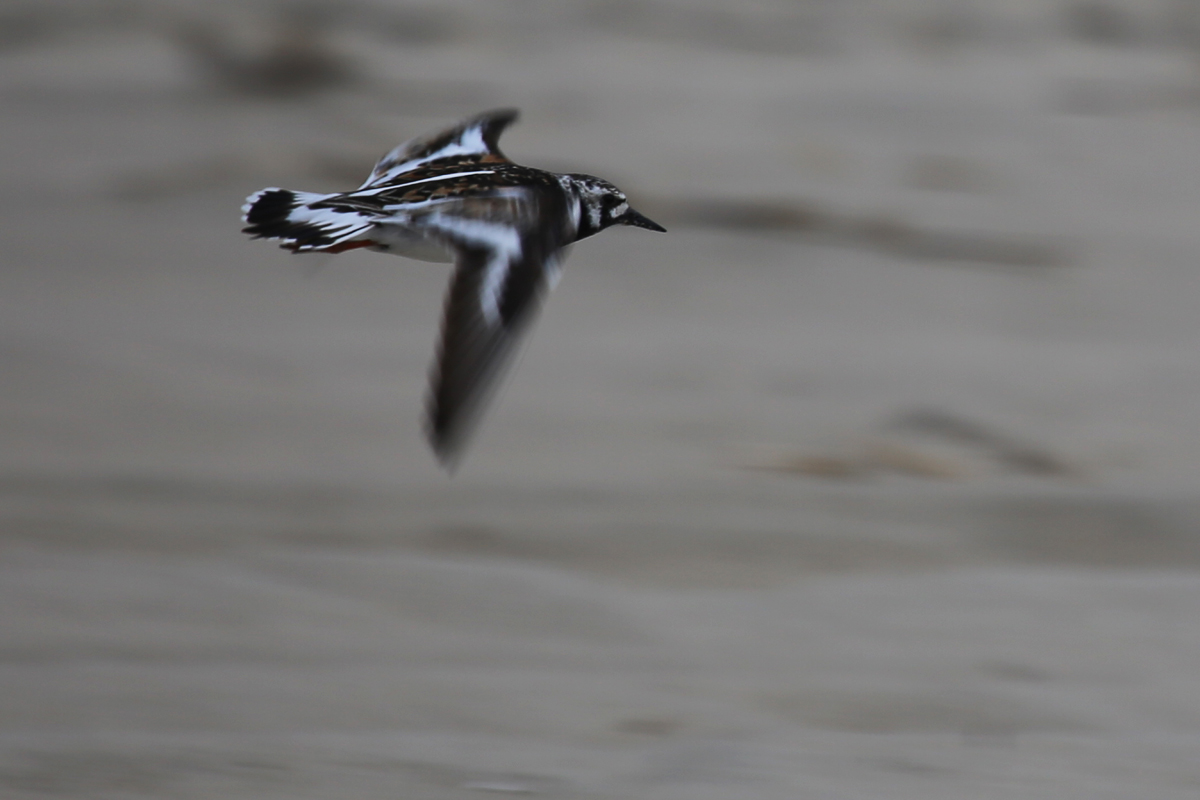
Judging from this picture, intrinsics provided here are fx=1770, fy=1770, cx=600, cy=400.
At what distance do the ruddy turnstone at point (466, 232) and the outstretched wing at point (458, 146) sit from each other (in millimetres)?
30

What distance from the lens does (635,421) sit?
165 inches

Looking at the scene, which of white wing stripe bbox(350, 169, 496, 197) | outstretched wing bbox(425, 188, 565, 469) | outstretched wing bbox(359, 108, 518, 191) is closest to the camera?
outstretched wing bbox(425, 188, 565, 469)

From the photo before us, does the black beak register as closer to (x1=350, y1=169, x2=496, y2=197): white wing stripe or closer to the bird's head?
the bird's head

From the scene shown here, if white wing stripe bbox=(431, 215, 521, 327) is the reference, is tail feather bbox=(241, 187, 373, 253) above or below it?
above

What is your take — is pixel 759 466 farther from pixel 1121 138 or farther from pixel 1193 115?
pixel 1193 115

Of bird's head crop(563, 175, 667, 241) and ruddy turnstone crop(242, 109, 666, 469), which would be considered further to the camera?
bird's head crop(563, 175, 667, 241)

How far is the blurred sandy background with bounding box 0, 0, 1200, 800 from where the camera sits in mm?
2951

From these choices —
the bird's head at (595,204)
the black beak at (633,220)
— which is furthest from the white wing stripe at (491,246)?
the black beak at (633,220)

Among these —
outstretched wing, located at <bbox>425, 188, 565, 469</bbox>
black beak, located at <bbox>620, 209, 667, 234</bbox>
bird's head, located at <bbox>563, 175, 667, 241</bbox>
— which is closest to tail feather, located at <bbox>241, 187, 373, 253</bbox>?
outstretched wing, located at <bbox>425, 188, 565, 469</bbox>

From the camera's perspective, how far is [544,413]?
13.8ft

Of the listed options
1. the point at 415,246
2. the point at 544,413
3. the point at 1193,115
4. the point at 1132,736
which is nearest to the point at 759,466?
the point at 544,413

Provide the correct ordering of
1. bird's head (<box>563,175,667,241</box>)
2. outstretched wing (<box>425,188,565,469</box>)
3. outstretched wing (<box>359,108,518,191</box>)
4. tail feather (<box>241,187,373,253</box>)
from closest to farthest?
1. outstretched wing (<box>425,188,565,469</box>)
2. tail feather (<box>241,187,373,253</box>)
3. bird's head (<box>563,175,667,241</box>)
4. outstretched wing (<box>359,108,518,191</box>)

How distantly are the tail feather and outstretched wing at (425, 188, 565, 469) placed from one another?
0.13 m

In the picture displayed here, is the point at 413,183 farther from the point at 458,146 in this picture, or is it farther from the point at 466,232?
the point at 458,146
